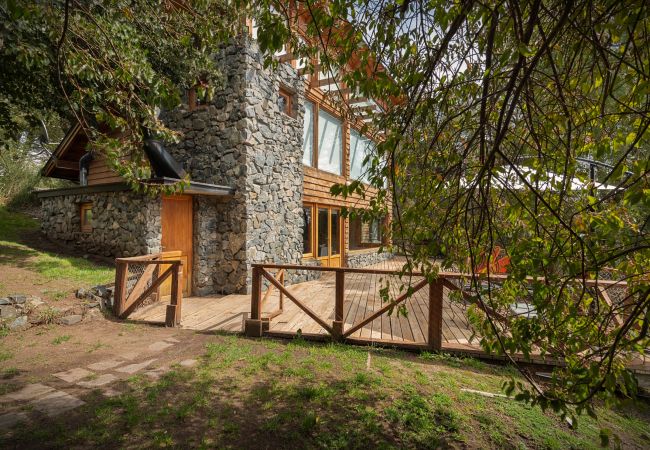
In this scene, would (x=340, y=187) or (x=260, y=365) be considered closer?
(x=340, y=187)

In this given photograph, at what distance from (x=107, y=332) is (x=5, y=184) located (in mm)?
12084

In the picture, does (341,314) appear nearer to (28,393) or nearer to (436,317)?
(436,317)

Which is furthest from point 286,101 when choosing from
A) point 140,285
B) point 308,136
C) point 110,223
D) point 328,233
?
point 140,285

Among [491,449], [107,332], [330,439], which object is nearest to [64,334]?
[107,332]

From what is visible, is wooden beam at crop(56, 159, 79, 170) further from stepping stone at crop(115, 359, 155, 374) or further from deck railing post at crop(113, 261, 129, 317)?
stepping stone at crop(115, 359, 155, 374)

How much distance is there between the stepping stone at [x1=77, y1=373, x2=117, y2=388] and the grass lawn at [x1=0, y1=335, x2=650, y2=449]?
0.68 ft

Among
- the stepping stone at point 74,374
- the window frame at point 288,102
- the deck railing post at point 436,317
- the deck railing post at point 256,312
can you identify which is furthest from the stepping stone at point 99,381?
the window frame at point 288,102

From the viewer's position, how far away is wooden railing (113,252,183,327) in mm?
5012

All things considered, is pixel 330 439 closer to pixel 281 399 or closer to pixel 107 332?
pixel 281 399

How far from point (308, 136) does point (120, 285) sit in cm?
604

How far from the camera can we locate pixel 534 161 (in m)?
2.21

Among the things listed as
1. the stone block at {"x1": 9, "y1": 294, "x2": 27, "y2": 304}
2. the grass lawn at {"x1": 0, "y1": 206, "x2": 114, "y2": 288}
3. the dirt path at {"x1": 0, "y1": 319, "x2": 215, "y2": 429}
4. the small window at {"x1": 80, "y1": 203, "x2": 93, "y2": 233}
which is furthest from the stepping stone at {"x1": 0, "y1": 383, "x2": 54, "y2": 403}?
the small window at {"x1": 80, "y1": 203, "x2": 93, "y2": 233}

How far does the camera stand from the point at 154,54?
21.7 ft

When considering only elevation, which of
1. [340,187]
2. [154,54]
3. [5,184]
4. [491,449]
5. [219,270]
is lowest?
[491,449]
